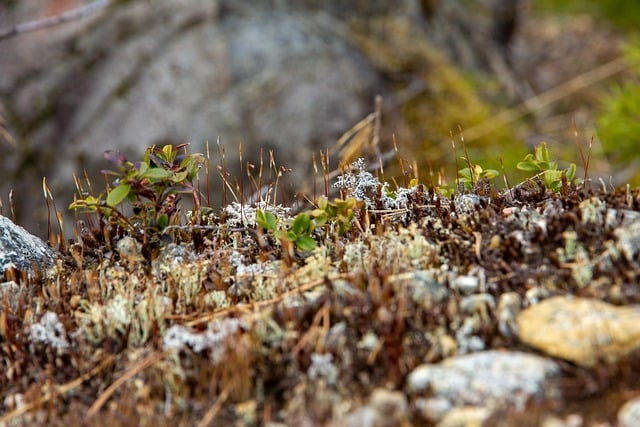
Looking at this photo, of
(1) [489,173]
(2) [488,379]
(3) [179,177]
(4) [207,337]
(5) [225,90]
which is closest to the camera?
(2) [488,379]

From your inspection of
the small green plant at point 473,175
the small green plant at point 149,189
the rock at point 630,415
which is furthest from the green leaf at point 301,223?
the rock at point 630,415

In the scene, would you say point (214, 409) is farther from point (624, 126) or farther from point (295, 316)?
point (624, 126)

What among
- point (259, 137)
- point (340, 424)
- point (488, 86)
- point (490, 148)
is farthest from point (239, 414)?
point (488, 86)

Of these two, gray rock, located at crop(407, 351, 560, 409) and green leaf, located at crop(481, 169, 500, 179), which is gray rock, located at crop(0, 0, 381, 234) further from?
gray rock, located at crop(407, 351, 560, 409)

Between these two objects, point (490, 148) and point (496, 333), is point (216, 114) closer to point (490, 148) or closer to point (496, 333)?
point (490, 148)

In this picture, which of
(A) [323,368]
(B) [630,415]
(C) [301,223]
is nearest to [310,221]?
(C) [301,223]

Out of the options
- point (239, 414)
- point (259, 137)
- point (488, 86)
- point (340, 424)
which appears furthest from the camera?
point (488, 86)

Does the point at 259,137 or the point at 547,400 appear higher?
the point at 259,137

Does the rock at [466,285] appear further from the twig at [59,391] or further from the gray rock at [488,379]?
the twig at [59,391]
